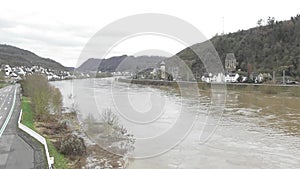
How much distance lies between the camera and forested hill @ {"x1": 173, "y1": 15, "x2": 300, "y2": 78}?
241 ft

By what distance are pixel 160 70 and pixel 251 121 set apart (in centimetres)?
6031

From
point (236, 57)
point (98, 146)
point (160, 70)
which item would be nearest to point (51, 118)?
point (98, 146)

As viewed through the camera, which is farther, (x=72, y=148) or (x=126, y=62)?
(x=126, y=62)

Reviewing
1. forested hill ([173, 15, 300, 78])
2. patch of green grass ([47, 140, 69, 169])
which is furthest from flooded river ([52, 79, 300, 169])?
forested hill ([173, 15, 300, 78])

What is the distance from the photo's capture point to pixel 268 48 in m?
82.3

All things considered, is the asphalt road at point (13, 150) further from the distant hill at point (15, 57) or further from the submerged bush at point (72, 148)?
the distant hill at point (15, 57)

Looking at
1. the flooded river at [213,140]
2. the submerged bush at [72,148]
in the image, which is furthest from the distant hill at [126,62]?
the submerged bush at [72,148]

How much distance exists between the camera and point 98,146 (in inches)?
661

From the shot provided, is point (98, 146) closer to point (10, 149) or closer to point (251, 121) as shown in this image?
point (10, 149)

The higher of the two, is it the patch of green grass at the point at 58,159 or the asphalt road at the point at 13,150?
the asphalt road at the point at 13,150

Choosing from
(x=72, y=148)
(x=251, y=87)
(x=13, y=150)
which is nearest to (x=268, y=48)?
(x=251, y=87)

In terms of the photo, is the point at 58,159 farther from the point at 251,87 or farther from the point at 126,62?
the point at 251,87

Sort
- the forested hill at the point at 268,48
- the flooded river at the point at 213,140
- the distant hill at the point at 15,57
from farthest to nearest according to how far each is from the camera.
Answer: the distant hill at the point at 15,57
the forested hill at the point at 268,48
the flooded river at the point at 213,140

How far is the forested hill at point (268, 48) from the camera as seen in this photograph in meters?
73.4
